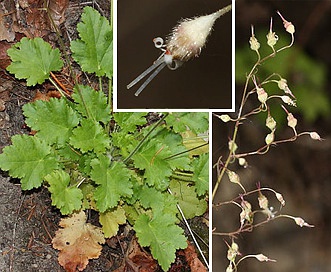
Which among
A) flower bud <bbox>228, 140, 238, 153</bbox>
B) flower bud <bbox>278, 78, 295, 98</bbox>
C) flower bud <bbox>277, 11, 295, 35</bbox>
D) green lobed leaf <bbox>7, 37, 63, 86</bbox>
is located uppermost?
flower bud <bbox>277, 11, 295, 35</bbox>

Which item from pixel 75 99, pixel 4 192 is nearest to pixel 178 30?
pixel 75 99

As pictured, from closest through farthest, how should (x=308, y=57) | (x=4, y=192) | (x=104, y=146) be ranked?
(x=308, y=57), (x=104, y=146), (x=4, y=192)

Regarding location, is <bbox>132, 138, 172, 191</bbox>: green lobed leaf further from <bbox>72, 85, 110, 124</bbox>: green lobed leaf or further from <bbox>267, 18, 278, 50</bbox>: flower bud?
<bbox>267, 18, 278, 50</bbox>: flower bud

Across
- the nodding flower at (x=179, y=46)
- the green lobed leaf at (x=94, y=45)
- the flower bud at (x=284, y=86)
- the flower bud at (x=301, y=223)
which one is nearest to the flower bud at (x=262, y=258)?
the flower bud at (x=301, y=223)

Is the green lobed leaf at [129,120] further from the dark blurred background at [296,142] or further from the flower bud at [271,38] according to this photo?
the flower bud at [271,38]

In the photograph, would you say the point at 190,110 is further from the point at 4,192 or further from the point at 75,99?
the point at 4,192

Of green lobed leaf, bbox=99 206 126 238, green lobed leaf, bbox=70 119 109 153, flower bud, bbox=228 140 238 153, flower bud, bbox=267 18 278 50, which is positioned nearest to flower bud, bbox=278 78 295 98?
flower bud, bbox=267 18 278 50

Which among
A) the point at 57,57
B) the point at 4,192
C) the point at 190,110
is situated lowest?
the point at 4,192
